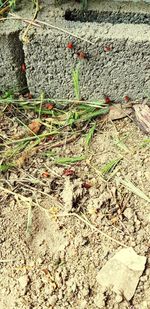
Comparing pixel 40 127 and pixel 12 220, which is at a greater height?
pixel 40 127

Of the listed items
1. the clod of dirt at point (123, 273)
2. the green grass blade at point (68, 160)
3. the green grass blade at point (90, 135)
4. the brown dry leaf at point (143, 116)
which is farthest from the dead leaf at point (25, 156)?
the clod of dirt at point (123, 273)

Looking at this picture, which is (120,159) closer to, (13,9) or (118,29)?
(118,29)

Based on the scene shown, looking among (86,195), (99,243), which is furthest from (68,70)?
(99,243)

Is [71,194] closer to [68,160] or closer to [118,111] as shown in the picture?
[68,160]

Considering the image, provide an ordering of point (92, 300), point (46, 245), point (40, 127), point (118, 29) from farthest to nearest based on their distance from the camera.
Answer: point (40, 127) → point (118, 29) → point (46, 245) → point (92, 300)

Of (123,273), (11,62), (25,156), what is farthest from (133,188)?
(11,62)

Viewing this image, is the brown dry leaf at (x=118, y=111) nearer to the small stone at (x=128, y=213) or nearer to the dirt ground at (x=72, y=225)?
the dirt ground at (x=72, y=225)

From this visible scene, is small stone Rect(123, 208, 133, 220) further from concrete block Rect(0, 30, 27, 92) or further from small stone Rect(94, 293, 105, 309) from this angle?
concrete block Rect(0, 30, 27, 92)
